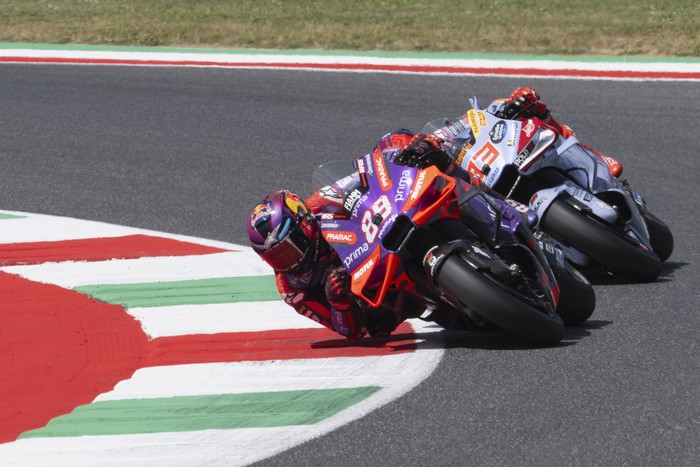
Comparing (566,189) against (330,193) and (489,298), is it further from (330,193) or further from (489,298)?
(489,298)

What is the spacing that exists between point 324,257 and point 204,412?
1.35 meters

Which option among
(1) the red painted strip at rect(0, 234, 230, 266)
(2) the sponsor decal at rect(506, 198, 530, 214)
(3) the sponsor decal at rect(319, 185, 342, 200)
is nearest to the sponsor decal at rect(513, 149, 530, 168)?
(2) the sponsor decal at rect(506, 198, 530, 214)

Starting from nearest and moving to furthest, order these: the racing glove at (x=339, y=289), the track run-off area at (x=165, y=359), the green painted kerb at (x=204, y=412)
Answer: the track run-off area at (x=165, y=359), the green painted kerb at (x=204, y=412), the racing glove at (x=339, y=289)

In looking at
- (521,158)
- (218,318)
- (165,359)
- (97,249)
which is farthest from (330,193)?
(97,249)

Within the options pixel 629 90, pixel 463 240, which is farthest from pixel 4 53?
pixel 463 240

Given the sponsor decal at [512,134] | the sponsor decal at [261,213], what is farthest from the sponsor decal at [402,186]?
the sponsor decal at [512,134]

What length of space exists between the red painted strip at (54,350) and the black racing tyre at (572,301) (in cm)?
237

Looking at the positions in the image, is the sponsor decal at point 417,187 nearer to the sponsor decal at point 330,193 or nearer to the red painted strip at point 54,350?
the sponsor decal at point 330,193

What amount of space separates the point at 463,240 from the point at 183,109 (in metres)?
7.18

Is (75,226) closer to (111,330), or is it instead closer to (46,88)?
(111,330)

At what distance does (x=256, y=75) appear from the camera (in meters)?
14.4

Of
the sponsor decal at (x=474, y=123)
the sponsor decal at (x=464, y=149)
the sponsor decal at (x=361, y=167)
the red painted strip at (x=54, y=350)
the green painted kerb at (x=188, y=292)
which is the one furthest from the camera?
the sponsor decal at (x=474, y=123)

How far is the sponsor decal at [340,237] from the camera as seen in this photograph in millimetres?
6895

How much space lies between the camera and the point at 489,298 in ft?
20.8
